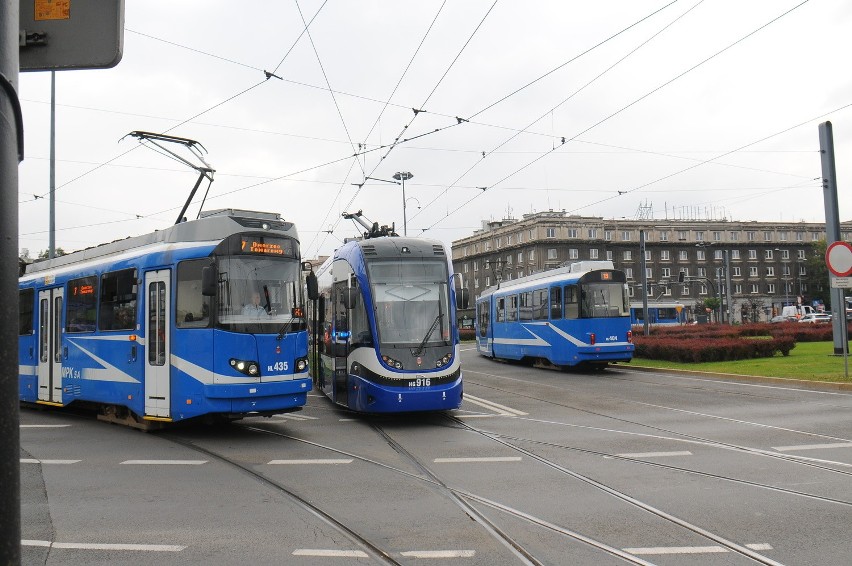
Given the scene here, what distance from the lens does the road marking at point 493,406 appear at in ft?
48.8

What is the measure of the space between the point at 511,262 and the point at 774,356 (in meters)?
75.5

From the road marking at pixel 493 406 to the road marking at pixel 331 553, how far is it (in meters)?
9.04

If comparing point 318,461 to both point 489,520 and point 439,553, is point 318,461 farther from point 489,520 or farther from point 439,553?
point 439,553

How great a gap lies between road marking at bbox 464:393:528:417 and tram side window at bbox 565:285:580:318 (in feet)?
24.9

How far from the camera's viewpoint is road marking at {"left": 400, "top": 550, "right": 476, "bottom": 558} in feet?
18.5

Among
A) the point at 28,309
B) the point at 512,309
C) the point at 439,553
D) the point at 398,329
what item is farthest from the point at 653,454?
the point at 512,309

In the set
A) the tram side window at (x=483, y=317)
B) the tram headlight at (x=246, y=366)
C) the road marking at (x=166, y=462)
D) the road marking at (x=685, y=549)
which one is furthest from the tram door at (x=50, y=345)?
the tram side window at (x=483, y=317)

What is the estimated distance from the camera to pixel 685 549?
5719 millimetres

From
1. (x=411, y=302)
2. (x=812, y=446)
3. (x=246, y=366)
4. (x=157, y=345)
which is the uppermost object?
(x=411, y=302)

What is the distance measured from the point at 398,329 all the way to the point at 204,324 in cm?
347

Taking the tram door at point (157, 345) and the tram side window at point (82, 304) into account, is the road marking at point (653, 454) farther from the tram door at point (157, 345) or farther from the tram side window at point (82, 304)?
the tram side window at point (82, 304)

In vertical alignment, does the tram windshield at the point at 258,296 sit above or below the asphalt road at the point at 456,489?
above

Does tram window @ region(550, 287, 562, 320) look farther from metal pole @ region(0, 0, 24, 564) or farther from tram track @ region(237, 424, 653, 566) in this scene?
metal pole @ region(0, 0, 24, 564)

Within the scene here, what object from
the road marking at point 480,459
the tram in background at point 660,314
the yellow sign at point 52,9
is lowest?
the road marking at point 480,459
